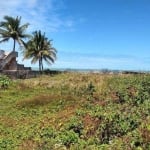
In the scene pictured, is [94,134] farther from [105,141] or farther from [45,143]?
[45,143]

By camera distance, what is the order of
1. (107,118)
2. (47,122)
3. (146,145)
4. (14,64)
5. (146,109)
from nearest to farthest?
(146,145), (107,118), (146,109), (47,122), (14,64)

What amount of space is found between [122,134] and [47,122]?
205 inches

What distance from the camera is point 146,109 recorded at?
15680mm

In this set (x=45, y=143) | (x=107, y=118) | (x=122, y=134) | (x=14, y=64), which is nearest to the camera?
(x=45, y=143)

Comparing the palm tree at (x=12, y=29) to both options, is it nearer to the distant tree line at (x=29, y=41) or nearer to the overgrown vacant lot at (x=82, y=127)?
the distant tree line at (x=29, y=41)

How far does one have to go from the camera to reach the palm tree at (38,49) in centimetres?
6712

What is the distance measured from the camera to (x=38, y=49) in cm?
6744

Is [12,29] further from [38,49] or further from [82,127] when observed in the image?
[82,127]

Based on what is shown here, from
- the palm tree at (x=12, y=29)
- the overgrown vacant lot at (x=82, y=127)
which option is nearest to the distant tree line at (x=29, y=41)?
the palm tree at (x=12, y=29)

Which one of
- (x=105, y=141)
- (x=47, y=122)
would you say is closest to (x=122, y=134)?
(x=105, y=141)

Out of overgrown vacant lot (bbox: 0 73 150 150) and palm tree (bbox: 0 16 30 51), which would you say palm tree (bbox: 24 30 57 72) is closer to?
palm tree (bbox: 0 16 30 51)

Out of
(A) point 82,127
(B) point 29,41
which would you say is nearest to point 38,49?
(B) point 29,41

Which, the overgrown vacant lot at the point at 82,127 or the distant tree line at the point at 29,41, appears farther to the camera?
the distant tree line at the point at 29,41

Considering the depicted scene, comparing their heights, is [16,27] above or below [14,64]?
above
